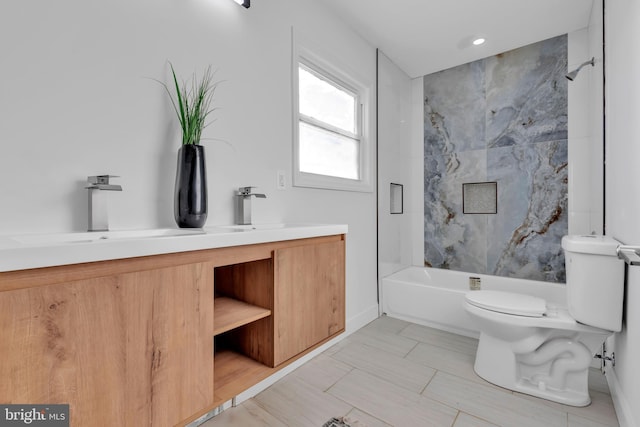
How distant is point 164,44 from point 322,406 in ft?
6.00

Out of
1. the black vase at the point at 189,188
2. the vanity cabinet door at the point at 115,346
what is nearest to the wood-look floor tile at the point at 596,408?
the vanity cabinet door at the point at 115,346

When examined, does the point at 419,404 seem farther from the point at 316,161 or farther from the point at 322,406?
the point at 316,161

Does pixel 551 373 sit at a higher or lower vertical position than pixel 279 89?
lower

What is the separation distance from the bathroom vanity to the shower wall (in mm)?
2312

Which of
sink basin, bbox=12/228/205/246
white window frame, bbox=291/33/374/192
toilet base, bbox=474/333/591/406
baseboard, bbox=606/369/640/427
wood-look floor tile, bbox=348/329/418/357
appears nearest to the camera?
sink basin, bbox=12/228/205/246

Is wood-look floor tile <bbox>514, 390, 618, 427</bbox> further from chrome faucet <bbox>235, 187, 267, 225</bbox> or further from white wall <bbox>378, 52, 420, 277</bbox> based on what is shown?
chrome faucet <bbox>235, 187, 267, 225</bbox>

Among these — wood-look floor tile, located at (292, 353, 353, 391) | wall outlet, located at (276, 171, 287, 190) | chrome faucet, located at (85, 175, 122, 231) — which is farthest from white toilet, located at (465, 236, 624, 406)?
chrome faucet, located at (85, 175, 122, 231)

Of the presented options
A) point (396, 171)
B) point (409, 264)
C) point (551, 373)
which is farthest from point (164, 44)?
point (409, 264)

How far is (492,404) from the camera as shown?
154cm

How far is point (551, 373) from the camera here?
1636 mm

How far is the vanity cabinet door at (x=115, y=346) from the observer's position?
0.60 m

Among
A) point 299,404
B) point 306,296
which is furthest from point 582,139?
point 299,404

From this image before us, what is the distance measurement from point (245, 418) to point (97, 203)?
3.83 feet

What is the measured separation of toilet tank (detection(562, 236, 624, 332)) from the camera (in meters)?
1.44
